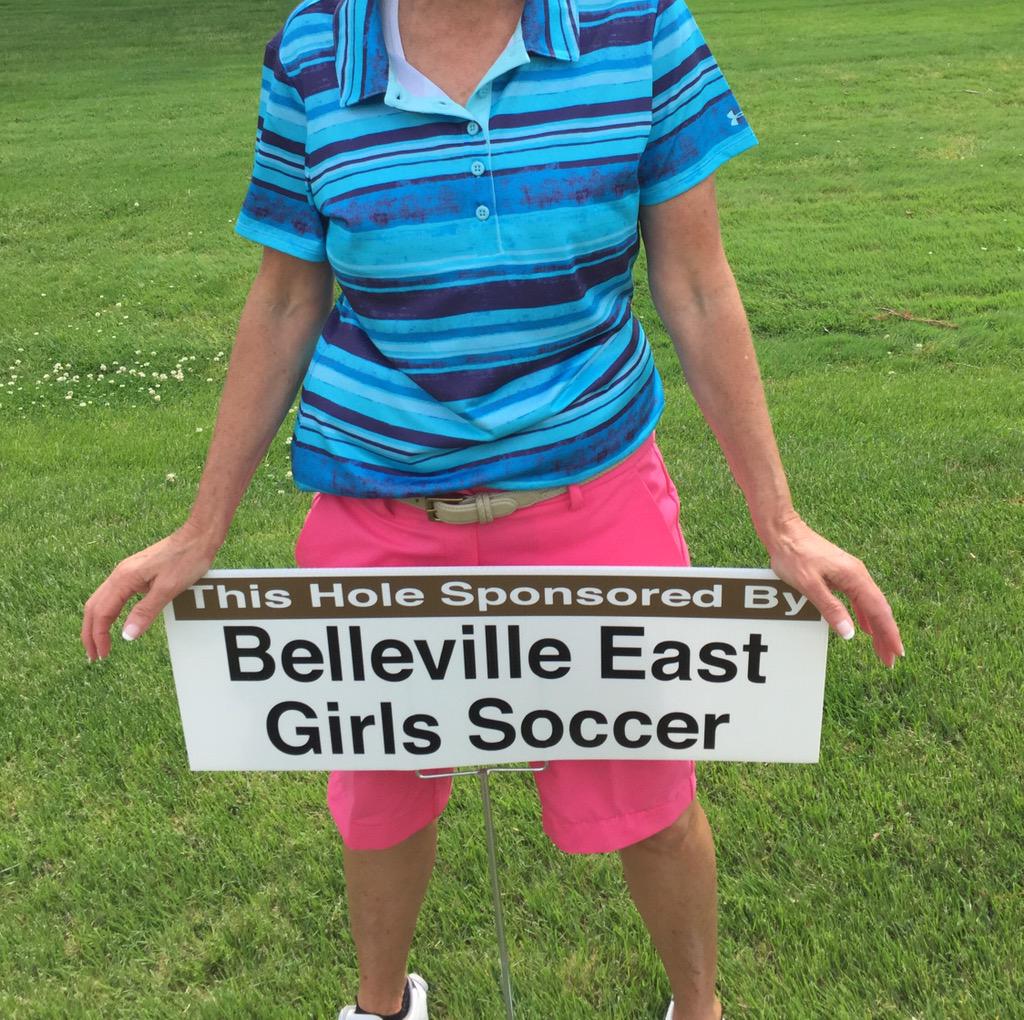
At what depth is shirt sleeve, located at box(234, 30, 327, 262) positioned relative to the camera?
174cm

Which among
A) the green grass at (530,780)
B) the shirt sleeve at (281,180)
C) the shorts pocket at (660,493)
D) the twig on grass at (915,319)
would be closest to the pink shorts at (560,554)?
the shorts pocket at (660,493)

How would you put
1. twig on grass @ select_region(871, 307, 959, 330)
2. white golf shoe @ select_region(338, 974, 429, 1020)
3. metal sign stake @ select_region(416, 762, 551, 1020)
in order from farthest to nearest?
twig on grass @ select_region(871, 307, 959, 330)
white golf shoe @ select_region(338, 974, 429, 1020)
metal sign stake @ select_region(416, 762, 551, 1020)

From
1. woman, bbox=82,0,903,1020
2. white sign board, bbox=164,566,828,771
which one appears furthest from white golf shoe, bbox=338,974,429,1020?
white sign board, bbox=164,566,828,771

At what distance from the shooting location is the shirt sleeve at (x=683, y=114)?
1646 millimetres

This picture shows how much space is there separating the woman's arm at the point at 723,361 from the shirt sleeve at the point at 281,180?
1.68ft

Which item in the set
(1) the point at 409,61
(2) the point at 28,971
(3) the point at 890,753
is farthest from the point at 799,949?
(1) the point at 409,61

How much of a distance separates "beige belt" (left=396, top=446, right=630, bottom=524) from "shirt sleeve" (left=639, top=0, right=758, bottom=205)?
0.44m

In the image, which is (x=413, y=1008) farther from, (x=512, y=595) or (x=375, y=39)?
(x=375, y=39)

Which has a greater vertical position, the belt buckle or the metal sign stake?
the belt buckle

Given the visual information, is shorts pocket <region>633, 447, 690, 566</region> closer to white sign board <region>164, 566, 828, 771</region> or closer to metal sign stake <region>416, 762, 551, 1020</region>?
white sign board <region>164, 566, 828, 771</region>

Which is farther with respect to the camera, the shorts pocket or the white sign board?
the shorts pocket

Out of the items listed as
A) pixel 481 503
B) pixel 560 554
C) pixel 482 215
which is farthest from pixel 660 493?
pixel 482 215

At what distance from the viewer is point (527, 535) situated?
6.04 feet

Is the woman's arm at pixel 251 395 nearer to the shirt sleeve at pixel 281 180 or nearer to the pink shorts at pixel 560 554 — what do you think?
the shirt sleeve at pixel 281 180
